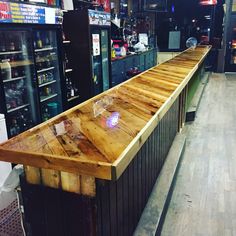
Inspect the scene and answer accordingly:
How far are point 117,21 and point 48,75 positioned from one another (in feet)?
13.1

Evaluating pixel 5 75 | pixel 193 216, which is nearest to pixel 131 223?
pixel 193 216

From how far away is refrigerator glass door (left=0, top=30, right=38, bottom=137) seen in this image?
3936mm

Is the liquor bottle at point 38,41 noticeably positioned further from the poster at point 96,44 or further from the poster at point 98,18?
the poster at point 96,44

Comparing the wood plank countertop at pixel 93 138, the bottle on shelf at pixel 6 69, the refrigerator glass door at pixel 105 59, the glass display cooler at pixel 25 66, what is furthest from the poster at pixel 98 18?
the wood plank countertop at pixel 93 138

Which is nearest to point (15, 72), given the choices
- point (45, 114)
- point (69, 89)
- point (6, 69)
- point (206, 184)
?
point (6, 69)

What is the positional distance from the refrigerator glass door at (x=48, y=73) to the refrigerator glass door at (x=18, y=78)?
0.33 m

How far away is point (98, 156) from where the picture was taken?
4.16 ft

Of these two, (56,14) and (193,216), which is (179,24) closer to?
(56,14)

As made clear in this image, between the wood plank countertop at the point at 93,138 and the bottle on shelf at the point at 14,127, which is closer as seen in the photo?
the wood plank countertop at the point at 93,138

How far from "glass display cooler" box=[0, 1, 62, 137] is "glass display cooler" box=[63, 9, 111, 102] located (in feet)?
2.58

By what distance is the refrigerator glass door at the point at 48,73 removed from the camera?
4.73 m

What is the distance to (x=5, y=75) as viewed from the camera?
390cm

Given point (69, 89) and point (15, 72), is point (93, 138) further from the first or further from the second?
point (69, 89)

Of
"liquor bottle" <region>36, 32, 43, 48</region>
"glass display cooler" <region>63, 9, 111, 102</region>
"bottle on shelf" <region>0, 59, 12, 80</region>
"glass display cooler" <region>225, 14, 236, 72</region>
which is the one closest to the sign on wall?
"liquor bottle" <region>36, 32, 43, 48</region>
